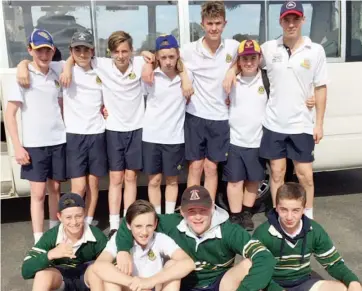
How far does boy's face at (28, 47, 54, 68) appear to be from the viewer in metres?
3.78

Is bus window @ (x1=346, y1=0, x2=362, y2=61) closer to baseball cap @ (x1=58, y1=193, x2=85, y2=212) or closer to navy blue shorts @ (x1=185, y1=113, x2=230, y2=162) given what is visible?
navy blue shorts @ (x1=185, y1=113, x2=230, y2=162)

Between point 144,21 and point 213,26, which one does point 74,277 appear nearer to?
point 213,26

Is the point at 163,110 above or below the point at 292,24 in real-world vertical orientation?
below

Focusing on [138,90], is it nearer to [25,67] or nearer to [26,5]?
[25,67]

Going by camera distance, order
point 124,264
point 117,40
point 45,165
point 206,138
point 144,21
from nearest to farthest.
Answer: point 124,264
point 117,40
point 45,165
point 206,138
point 144,21

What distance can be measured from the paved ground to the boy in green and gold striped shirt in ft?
2.11

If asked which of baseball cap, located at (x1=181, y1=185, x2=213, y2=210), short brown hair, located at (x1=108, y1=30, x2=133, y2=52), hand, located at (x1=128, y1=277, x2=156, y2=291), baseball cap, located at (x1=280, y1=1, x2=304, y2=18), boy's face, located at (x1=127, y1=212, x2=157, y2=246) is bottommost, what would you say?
hand, located at (x1=128, y1=277, x2=156, y2=291)

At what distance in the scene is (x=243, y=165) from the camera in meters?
4.27

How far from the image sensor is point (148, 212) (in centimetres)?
305

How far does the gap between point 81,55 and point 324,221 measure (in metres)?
2.84

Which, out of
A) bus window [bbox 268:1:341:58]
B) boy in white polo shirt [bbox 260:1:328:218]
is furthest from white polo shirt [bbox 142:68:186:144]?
bus window [bbox 268:1:341:58]

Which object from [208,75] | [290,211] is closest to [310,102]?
[208,75]

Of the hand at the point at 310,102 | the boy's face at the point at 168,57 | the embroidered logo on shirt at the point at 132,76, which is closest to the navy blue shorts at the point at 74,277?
the embroidered logo on shirt at the point at 132,76

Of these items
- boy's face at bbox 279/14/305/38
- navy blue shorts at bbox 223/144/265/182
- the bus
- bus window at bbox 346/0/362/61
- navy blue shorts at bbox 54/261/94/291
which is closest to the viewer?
navy blue shorts at bbox 54/261/94/291
